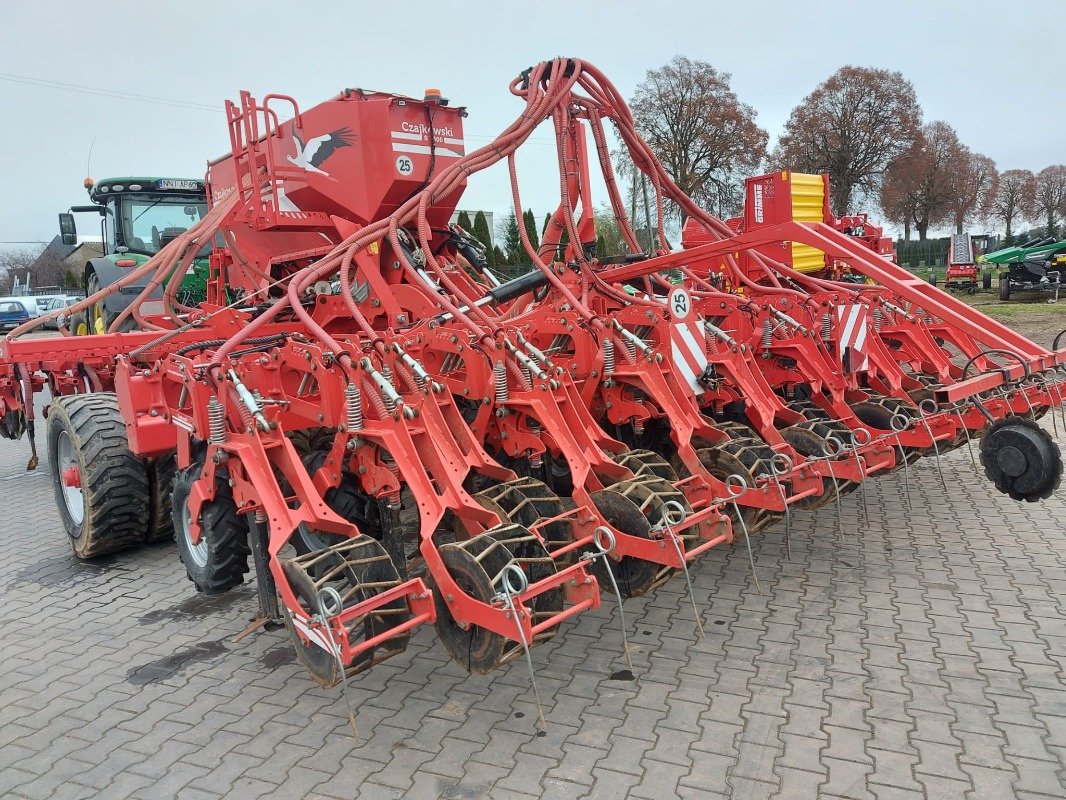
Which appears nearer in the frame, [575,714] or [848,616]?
[575,714]

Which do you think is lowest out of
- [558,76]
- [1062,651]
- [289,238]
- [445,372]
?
[1062,651]

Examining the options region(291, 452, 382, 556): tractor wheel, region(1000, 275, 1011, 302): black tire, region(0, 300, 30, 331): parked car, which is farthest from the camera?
region(0, 300, 30, 331): parked car

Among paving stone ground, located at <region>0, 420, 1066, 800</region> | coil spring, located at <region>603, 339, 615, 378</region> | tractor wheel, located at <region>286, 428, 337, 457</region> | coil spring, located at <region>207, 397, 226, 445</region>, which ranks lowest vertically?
paving stone ground, located at <region>0, 420, 1066, 800</region>

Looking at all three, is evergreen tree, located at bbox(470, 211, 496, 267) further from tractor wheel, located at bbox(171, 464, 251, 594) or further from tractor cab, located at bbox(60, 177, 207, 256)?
tractor wheel, located at bbox(171, 464, 251, 594)

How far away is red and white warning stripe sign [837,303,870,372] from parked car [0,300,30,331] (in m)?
26.7

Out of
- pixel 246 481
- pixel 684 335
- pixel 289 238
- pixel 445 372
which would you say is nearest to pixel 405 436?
pixel 246 481

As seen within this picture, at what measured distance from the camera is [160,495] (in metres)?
5.04

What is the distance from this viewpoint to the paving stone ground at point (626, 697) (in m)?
2.76

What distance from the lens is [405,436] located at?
11.0ft

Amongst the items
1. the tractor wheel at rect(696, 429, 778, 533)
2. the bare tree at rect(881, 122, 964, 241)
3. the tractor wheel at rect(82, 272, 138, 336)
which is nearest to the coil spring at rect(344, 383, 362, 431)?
the tractor wheel at rect(696, 429, 778, 533)

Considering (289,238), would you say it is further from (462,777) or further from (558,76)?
(462,777)

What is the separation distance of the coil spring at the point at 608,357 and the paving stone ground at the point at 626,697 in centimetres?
130

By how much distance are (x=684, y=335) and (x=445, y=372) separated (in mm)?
1396

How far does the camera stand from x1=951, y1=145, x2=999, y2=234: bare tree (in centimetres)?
3300
